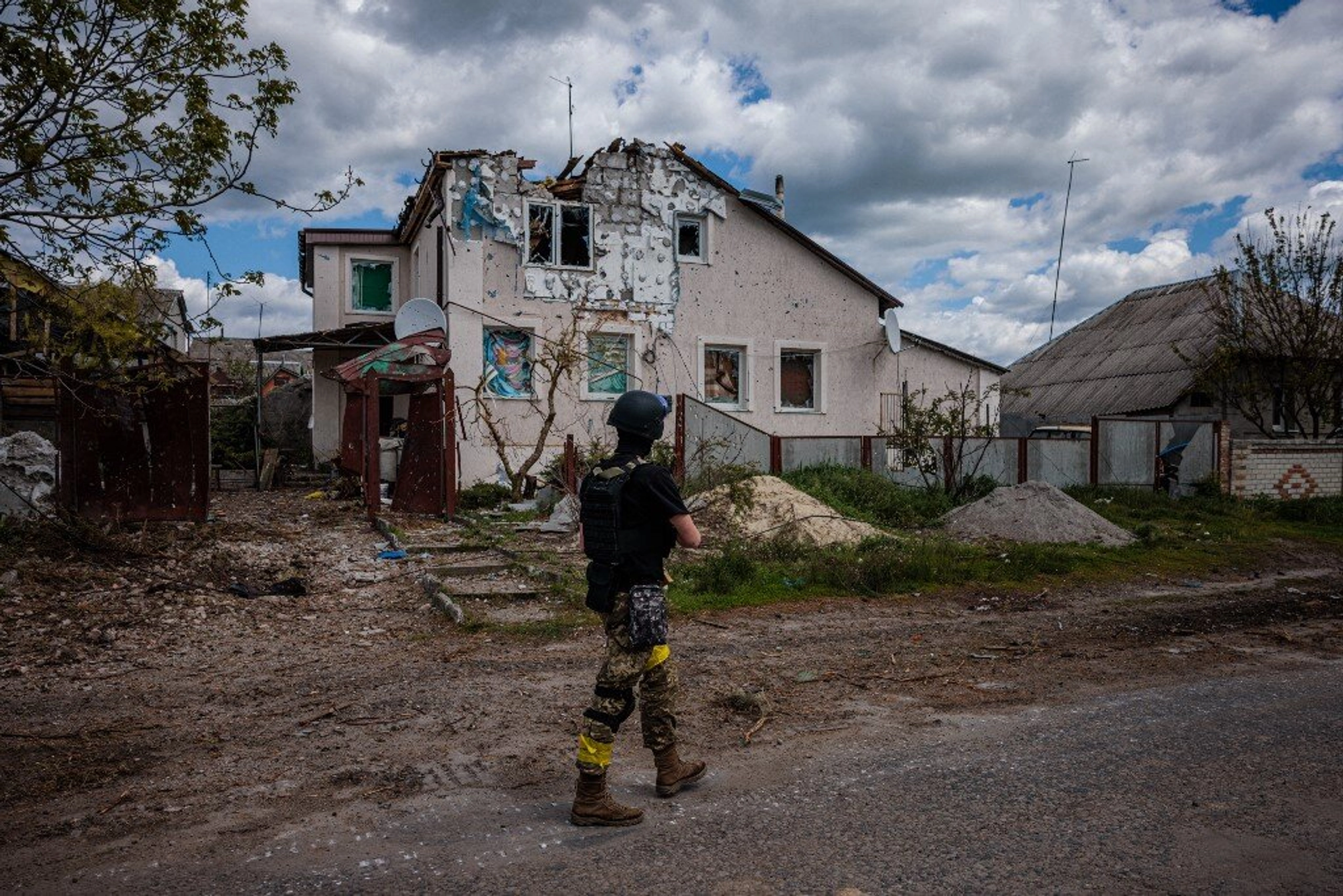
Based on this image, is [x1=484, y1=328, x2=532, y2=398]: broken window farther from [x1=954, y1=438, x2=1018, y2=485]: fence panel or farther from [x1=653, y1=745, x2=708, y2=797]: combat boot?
[x1=653, y1=745, x2=708, y2=797]: combat boot

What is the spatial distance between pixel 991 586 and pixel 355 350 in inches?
689

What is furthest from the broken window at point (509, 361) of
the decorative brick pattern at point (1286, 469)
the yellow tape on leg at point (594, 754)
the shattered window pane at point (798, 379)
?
the yellow tape on leg at point (594, 754)

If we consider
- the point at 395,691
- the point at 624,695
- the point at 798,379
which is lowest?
the point at 395,691

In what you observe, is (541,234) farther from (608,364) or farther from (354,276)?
(354,276)

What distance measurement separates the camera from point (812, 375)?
69.3 feet

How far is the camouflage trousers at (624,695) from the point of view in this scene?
12.1 ft

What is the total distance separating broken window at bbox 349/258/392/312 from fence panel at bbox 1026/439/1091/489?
1569 centimetres

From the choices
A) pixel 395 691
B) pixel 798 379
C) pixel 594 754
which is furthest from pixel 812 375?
pixel 594 754

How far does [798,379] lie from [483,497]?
850 centimetres

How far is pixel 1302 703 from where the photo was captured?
5.34 m

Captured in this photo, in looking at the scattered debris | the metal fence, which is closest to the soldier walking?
the scattered debris

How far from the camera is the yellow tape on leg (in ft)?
11.9

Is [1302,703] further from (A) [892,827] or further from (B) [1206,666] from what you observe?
(A) [892,827]

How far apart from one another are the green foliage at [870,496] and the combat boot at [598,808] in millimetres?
9626
